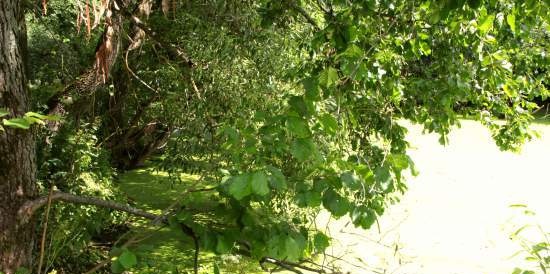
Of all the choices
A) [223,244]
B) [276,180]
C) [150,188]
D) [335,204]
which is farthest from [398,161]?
[150,188]

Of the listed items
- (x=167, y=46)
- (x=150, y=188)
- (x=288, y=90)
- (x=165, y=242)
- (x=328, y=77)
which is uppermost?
(x=167, y=46)

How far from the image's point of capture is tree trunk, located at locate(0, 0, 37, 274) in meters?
1.36

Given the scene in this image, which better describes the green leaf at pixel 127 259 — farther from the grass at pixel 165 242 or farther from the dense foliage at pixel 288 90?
the grass at pixel 165 242

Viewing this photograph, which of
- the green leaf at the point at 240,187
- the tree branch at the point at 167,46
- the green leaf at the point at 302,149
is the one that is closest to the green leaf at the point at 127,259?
the green leaf at the point at 240,187

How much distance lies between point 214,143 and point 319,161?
1743 mm

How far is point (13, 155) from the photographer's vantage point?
1417 mm

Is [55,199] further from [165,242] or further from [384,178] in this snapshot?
[165,242]

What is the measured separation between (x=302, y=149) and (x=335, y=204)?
14 cm

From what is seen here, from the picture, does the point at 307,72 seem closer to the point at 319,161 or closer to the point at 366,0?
the point at 366,0

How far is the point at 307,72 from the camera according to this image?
8.00ft

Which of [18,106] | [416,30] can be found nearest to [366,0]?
[416,30]

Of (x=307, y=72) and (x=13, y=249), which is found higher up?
(x=307, y=72)

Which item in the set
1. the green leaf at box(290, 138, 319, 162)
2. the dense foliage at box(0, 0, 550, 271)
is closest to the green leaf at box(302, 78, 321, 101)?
the dense foliage at box(0, 0, 550, 271)

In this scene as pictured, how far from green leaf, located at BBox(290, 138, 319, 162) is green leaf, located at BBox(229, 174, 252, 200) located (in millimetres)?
111
